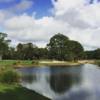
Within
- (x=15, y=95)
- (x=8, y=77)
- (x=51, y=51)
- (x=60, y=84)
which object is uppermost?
(x=51, y=51)

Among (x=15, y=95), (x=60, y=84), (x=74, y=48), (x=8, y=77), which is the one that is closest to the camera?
(x=15, y=95)

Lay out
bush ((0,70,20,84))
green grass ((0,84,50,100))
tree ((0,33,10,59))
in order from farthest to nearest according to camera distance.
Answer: tree ((0,33,10,59)), bush ((0,70,20,84)), green grass ((0,84,50,100))

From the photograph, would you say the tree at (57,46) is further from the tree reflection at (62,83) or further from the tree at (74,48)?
the tree reflection at (62,83)

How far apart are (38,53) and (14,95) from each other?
15198cm

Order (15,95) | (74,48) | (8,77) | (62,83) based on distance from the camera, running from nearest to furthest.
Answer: (15,95)
(8,77)
(62,83)
(74,48)

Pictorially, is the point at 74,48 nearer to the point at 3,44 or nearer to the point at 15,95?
the point at 3,44

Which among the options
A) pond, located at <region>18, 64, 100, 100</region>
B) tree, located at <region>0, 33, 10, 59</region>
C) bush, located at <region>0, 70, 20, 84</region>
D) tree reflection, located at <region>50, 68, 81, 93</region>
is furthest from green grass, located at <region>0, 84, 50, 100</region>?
tree, located at <region>0, 33, 10, 59</region>

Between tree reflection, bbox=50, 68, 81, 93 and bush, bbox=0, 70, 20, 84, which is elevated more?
bush, bbox=0, 70, 20, 84

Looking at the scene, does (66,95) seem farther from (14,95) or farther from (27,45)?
(27,45)

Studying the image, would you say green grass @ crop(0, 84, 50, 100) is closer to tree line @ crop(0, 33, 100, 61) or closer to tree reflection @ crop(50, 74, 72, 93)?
tree reflection @ crop(50, 74, 72, 93)

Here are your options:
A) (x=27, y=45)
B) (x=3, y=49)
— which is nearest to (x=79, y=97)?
(x=3, y=49)

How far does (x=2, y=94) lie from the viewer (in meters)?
30.2

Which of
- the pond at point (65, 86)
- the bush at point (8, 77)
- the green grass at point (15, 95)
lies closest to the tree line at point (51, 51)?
the pond at point (65, 86)

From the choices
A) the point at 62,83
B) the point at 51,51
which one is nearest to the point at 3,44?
the point at 51,51
